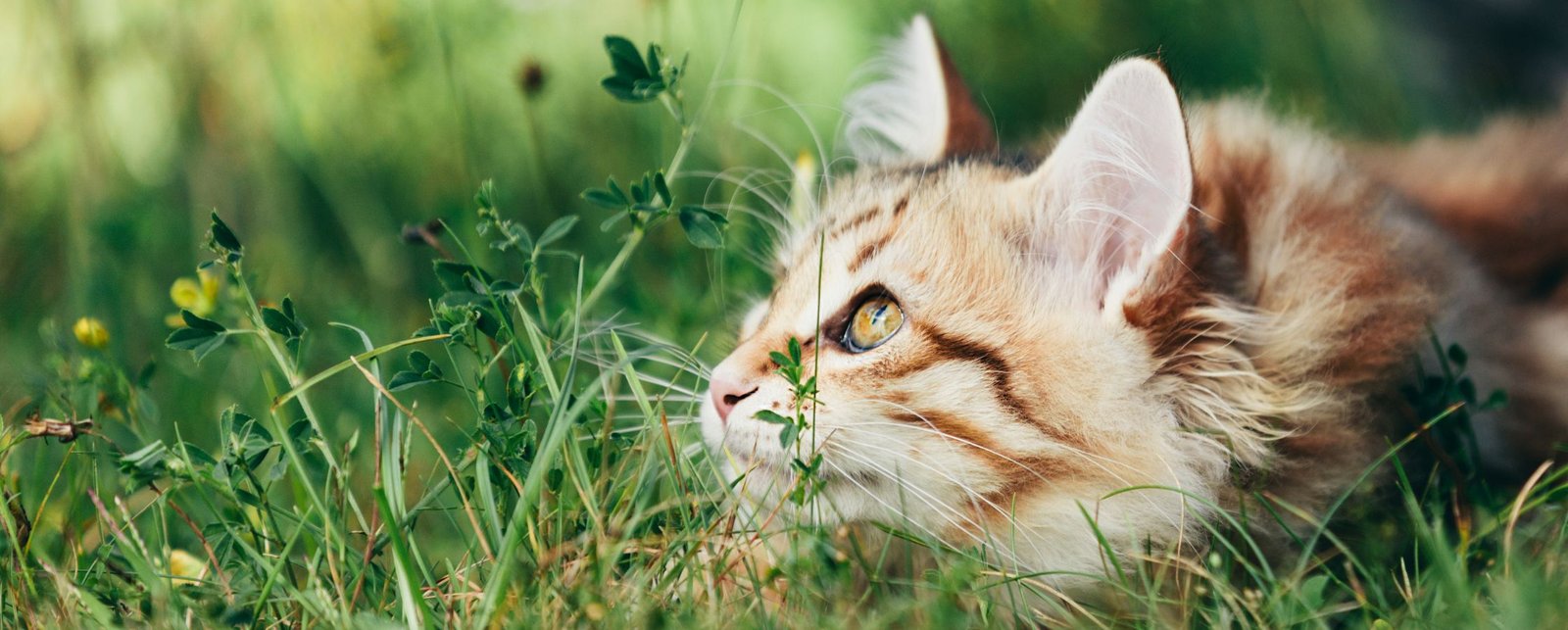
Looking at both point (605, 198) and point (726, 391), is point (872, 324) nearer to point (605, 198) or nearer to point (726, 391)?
point (726, 391)

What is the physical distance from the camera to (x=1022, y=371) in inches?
59.2

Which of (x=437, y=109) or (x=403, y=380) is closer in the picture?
(x=403, y=380)

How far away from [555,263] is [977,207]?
1.44 metres

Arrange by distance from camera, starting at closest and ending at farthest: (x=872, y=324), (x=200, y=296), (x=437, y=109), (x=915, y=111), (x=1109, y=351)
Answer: (x=1109, y=351) → (x=872, y=324) → (x=200, y=296) → (x=915, y=111) → (x=437, y=109)

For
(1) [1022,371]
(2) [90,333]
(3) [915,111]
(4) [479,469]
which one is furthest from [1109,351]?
(2) [90,333]

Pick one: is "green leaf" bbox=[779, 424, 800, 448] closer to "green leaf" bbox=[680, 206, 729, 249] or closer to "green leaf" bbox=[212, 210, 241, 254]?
"green leaf" bbox=[680, 206, 729, 249]

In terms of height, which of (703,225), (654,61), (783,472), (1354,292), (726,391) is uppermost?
(654,61)

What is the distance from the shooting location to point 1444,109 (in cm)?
355

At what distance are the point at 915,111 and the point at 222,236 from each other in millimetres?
1337

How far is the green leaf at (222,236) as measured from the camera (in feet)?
4.50

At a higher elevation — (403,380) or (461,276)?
(461,276)

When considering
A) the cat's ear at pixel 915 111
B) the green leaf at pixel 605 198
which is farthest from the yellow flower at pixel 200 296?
the cat's ear at pixel 915 111

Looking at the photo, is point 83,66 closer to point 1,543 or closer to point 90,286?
point 90,286

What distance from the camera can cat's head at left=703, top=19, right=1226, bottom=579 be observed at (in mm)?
1466
